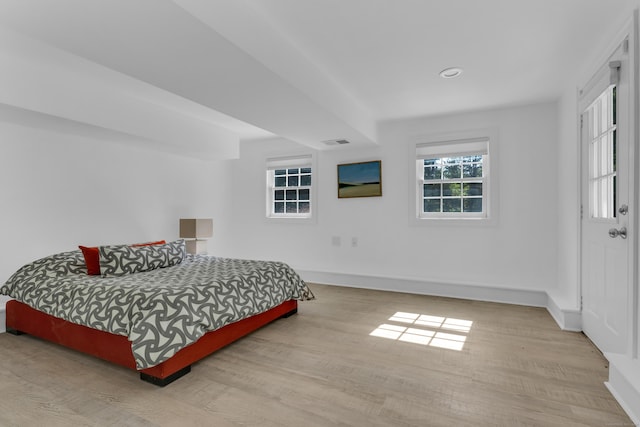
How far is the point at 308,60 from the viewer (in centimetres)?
290

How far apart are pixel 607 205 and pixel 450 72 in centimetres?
173

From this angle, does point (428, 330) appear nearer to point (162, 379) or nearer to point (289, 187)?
point (162, 379)

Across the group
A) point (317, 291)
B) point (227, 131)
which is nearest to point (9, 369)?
point (317, 291)

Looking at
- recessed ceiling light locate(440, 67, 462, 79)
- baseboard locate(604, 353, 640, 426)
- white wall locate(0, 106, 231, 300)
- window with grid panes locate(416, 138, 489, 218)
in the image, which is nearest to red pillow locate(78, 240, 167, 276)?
white wall locate(0, 106, 231, 300)

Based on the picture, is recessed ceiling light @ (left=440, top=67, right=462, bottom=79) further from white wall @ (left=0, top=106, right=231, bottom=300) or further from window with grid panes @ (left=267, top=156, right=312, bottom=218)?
white wall @ (left=0, top=106, right=231, bottom=300)

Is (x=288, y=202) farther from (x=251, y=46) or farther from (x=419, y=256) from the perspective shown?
(x=251, y=46)

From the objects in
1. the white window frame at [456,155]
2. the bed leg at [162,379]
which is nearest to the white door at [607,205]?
the white window frame at [456,155]

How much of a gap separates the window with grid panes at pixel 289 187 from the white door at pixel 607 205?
3.78 m

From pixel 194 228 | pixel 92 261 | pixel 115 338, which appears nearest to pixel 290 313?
pixel 115 338

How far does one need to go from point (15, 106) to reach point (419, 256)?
4.77m

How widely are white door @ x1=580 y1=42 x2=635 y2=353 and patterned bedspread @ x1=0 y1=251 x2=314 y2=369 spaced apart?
2.73 m

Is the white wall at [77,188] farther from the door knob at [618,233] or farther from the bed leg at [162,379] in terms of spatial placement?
the door knob at [618,233]

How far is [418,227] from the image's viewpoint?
484cm

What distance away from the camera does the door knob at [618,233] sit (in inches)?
87.2
